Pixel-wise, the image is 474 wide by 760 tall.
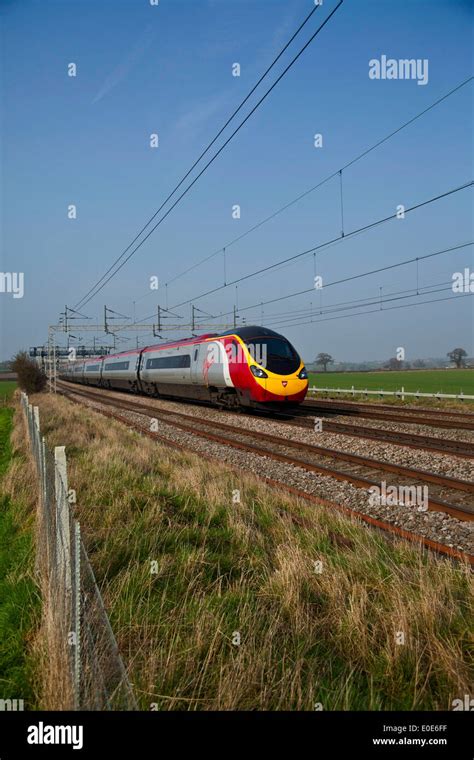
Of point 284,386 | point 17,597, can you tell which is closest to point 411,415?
point 284,386

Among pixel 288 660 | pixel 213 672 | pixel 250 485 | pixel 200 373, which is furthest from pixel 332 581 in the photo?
pixel 200 373

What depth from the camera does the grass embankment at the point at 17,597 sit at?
331 centimetres

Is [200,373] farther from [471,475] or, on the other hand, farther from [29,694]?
[29,694]

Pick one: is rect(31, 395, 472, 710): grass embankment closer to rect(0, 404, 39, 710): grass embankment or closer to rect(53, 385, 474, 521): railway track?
rect(0, 404, 39, 710): grass embankment

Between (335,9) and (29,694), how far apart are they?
368 inches

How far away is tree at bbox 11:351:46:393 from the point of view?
39.6 meters

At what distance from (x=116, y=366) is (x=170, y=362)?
16.1 metres

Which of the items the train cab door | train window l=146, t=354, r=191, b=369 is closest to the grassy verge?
the train cab door

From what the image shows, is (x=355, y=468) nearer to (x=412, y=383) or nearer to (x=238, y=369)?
(x=238, y=369)

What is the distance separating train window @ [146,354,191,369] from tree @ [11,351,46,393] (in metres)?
14.8

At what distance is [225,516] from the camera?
6.61 m

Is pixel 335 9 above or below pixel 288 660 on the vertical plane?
above

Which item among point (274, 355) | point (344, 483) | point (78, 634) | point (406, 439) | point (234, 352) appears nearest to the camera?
point (78, 634)

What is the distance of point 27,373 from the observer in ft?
131
